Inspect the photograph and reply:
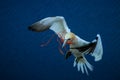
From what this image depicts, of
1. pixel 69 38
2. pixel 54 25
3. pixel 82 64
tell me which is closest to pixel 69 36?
pixel 69 38

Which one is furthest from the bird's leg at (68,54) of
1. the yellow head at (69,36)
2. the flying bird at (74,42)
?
the yellow head at (69,36)

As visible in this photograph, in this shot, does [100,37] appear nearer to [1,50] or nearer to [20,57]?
[20,57]

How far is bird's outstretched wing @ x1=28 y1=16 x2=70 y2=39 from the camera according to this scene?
1.78m

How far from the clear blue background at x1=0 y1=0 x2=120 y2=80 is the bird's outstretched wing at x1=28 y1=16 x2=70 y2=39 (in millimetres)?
39

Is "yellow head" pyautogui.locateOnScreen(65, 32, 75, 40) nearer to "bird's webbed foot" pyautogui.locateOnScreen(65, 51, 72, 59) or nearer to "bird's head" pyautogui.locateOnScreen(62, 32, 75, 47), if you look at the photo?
"bird's head" pyautogui.locateOnScreen(62, 32, 75, 47)

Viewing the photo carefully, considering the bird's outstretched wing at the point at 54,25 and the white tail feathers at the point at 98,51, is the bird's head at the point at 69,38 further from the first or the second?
the white tail feathers at the point at 98,51

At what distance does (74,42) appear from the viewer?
70.6 inches

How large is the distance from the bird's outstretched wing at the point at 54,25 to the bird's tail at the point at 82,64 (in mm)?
228

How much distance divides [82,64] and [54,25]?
0.38m

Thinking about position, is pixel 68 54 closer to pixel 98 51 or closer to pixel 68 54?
pixel 68 54

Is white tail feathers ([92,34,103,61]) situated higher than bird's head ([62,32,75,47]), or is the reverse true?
bird's head ([62,32,75,47])

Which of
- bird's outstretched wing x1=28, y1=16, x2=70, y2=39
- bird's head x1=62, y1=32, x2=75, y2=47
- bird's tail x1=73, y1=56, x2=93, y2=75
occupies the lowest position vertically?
bird's tail x1=73, y1=56, x2=93, y2=75

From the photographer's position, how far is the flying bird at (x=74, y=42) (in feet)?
5.86

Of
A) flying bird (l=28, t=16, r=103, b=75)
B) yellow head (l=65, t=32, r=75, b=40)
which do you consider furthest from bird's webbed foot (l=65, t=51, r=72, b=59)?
yellow head (l=65, t=32, r=75, b=40)
